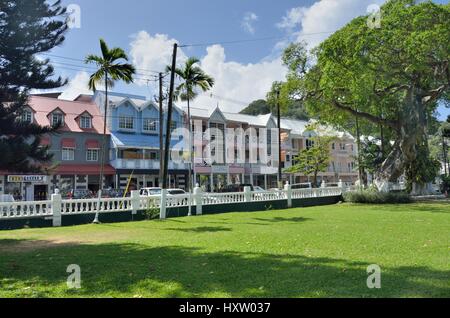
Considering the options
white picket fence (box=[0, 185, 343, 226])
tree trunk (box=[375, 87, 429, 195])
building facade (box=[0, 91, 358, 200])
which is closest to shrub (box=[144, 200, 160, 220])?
white picket fence (box=[0, 185, 343, 226])

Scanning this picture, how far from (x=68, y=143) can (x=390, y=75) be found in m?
30.4

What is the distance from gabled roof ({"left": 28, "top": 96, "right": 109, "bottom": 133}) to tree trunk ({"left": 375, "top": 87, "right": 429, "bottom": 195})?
28.9 m

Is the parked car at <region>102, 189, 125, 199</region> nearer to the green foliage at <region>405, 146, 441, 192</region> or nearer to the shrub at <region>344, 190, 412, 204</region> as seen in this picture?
the shrub at <region>344, 190, 412, 204</region>

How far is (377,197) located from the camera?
87.8 ft

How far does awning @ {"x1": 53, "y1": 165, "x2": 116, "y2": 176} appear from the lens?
39.7 metres

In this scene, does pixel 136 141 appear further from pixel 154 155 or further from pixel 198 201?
pixel 198 201

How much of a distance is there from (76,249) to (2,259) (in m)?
1.62

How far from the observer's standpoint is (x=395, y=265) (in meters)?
7.12

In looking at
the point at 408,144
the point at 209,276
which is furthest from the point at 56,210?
the point at 408,144

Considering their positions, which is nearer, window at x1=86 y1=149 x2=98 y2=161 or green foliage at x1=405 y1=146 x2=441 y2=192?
green foliage at x1=405 y1=146 x2=441 y2=192

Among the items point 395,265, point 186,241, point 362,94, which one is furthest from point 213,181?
point 395,265

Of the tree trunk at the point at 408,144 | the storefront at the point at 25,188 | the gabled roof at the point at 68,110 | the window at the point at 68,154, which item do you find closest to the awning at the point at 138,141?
the gabled roof at the point at 68,110

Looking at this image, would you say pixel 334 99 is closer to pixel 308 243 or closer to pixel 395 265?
pixel 308 243

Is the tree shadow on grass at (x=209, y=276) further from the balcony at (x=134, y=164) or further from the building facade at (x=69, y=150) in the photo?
the balcony at (x=134, y=164)
